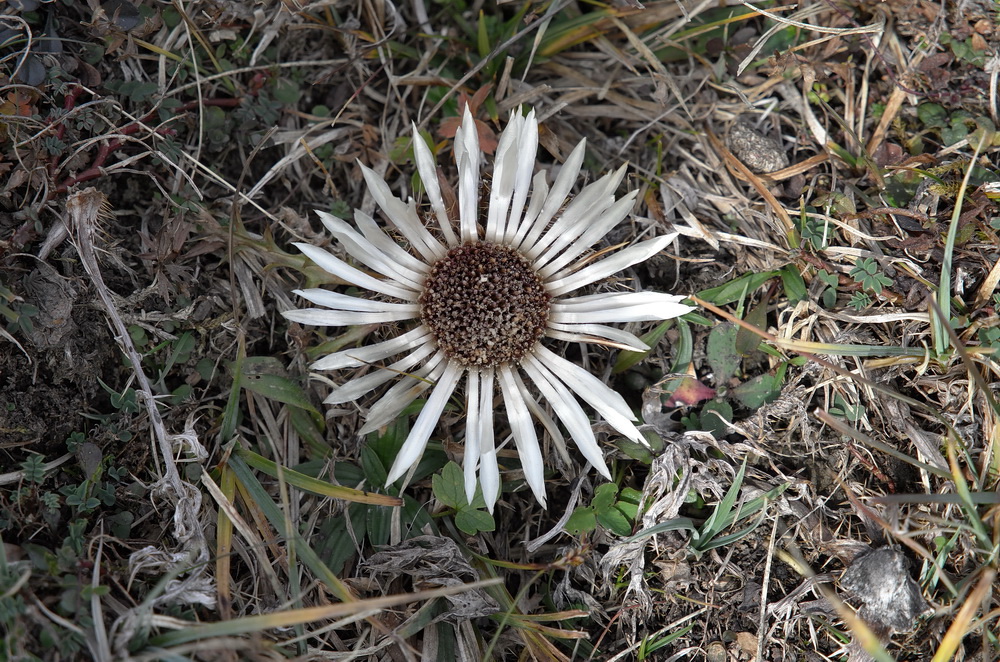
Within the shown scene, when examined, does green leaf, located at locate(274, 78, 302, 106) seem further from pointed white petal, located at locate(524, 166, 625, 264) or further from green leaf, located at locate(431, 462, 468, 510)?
green leaf, located at locate(431, 462, 468, 510)

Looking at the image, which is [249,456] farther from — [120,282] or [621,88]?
[621,88]

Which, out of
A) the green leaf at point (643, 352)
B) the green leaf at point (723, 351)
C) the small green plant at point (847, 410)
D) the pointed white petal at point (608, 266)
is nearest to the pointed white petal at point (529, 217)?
the pointed white petal at point (608, 266)

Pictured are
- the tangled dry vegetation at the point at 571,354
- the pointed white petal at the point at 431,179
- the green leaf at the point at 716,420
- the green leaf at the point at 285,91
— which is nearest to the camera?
the tangled dry vegetation at the point at 571,354

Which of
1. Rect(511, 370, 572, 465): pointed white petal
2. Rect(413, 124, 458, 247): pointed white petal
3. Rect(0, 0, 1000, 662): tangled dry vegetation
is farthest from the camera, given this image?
Rect(511, 370, 572, 465): pointed white petal

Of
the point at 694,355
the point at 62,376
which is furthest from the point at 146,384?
the point at 694,355

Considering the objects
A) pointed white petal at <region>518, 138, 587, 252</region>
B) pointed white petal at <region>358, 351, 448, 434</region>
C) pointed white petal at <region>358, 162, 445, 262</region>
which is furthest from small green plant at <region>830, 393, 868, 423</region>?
pointed white petal at <region>358, 162, 445, 262</region>

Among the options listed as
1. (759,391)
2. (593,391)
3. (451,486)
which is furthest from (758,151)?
(451,486)

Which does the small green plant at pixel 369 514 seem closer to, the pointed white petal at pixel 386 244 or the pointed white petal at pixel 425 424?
the pointed white petal at pixel 425 424
